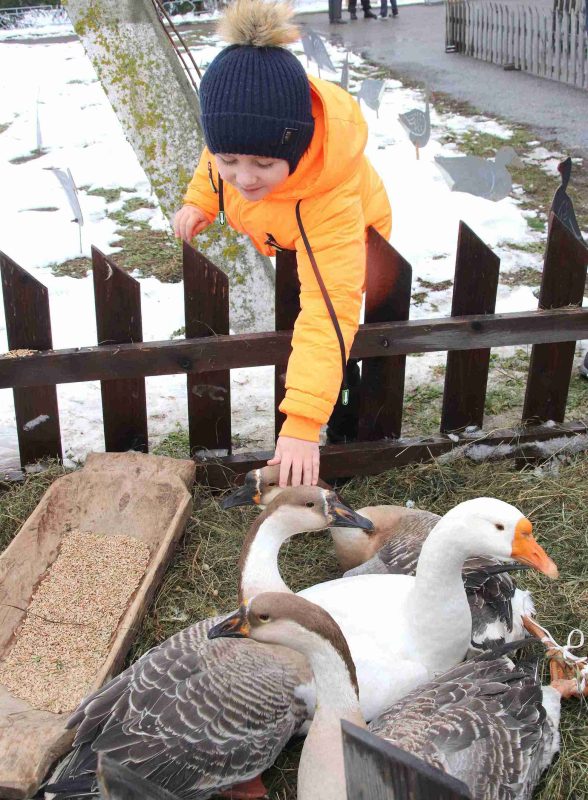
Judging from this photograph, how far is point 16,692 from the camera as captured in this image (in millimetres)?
2730

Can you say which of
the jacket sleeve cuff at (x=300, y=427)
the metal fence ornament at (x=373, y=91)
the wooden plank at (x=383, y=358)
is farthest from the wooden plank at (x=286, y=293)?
A: the metal fence ornament at (x=373, y=91)

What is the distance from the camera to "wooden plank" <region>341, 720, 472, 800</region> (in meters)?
1.15

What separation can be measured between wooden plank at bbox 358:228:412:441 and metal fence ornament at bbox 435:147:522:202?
1322mm

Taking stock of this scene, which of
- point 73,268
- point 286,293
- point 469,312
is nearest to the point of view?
point 286,293

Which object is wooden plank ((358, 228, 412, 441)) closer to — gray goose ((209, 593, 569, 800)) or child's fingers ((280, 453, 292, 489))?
child's fingers ((280, 453, 292, 489))

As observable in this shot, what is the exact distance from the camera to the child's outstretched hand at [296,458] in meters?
2.77

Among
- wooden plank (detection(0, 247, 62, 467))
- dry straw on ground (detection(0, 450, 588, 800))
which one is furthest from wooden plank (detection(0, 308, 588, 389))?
dry straw on ground (detection(0, 450, 588, 800))

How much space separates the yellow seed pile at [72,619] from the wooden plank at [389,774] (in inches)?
66.1

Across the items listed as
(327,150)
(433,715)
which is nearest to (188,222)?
(327,150)

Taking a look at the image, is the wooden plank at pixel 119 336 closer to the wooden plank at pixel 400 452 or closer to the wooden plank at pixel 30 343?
the wooden plank at pixel 30 343

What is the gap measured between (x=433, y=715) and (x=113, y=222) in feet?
18.2

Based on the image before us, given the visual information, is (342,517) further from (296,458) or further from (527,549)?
(527,549)

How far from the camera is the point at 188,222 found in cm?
349

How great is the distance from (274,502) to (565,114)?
9.52m
